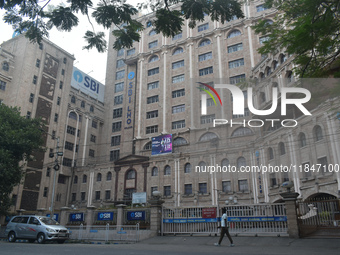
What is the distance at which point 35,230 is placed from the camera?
15750mm

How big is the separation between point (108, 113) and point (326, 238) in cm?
4595

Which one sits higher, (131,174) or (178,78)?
(178,78)

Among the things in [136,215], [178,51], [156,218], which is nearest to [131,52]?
[178,51]

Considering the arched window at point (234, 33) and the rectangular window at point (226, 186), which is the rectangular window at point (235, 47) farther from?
the rectangular window at point (226, 186)

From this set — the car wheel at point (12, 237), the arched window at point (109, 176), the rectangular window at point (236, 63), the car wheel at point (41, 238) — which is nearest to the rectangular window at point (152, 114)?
the arched window at point (109, 176)

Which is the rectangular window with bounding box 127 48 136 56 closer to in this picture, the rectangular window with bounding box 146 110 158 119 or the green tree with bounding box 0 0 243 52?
the rectangular window with bounding box 146 110 158 119

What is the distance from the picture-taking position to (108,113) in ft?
176

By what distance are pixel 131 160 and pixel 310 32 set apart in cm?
3629

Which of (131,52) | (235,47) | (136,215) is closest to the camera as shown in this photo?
(136,215)

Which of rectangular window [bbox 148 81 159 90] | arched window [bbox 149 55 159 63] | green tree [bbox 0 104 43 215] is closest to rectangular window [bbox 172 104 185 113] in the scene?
rectangular window [bbox 148 81 159 90]

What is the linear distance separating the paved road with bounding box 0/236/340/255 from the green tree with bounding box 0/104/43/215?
10.4 m

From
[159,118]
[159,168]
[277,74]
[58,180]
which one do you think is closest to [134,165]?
[159,168]

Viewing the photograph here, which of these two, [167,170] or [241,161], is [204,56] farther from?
[241,161]

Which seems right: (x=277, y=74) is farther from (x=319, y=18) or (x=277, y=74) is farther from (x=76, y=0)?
(x=76, y=0)
